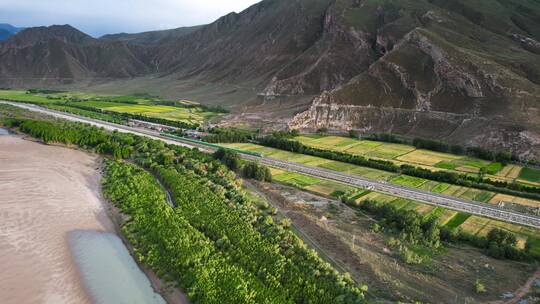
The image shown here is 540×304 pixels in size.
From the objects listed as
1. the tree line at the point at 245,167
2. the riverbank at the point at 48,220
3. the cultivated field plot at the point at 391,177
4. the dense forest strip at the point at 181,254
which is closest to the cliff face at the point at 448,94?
the cultivated field plot at the point at 391,177

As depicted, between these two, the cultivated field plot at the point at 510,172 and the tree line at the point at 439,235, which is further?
the cultivated field plot at the point at 510,172

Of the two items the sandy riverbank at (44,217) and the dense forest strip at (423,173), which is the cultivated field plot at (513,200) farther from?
the sandy riverbank at (44,217)

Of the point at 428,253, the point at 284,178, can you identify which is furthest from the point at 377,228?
the point at 284,178

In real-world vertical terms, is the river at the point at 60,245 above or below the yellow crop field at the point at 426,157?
below

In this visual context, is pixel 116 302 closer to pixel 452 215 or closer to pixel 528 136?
pixel 452 215

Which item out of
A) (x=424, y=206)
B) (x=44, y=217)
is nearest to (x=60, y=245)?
(x=44, y=217)

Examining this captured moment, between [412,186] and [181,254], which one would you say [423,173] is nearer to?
[412,186]
